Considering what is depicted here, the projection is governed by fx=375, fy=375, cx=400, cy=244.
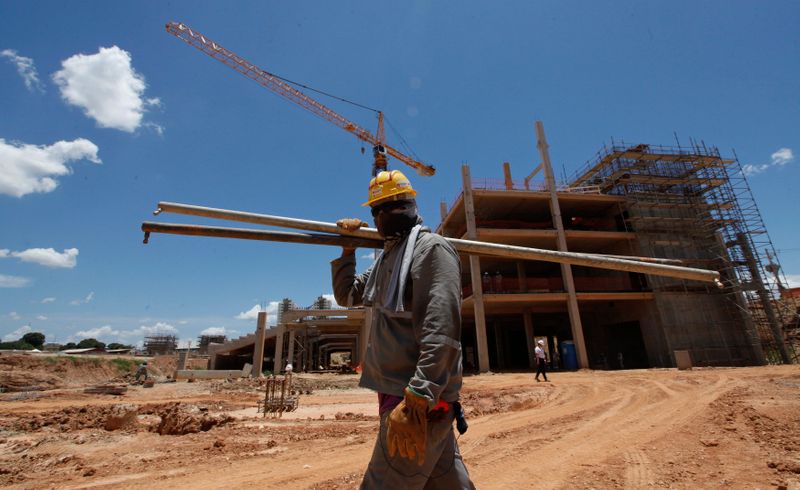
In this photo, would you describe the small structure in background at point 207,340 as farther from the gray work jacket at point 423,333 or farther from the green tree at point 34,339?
the gray work jacket at point 423,333

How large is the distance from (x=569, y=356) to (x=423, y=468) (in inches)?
895

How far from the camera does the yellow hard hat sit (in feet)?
6.85

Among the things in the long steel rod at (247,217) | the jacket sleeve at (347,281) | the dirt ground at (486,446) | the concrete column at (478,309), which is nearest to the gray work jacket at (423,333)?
the jacket sleeve at (347,281)

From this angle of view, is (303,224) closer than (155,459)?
Yes

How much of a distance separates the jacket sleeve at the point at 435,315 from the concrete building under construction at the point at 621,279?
763 inches

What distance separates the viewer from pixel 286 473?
13.3 ft

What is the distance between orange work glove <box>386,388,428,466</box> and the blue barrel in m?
22.6

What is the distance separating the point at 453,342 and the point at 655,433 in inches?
214

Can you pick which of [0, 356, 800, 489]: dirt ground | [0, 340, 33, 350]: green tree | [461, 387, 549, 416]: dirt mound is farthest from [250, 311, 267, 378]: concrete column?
[0, 340, 33, 350]: green tree

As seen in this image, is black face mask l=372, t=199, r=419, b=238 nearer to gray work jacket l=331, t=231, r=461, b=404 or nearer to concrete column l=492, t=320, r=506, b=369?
gray work jacket l=331, t=231, r=461, b=404

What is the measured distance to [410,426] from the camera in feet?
4.54

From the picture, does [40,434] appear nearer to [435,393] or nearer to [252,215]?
[252,215]

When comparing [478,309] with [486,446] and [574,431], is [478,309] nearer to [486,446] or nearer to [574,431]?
[574,431]

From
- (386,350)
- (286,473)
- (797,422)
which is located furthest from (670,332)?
(386,350)
